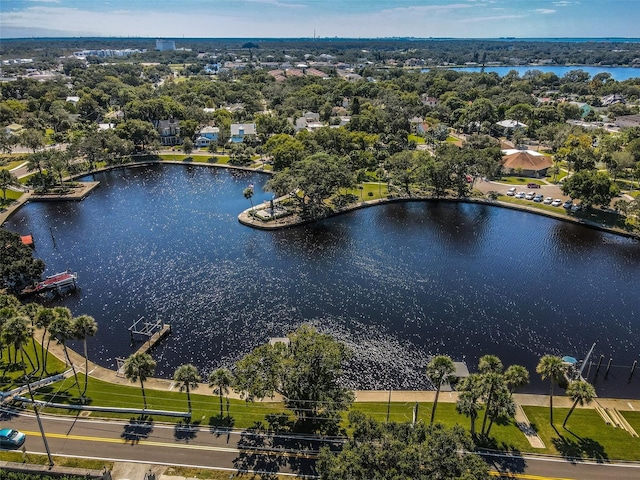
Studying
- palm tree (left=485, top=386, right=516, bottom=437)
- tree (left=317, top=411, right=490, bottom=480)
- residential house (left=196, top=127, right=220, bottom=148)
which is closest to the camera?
tree (left=317, top=411, right=490, bottom=480)

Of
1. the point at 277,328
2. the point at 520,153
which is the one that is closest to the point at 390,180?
the point at 520,153

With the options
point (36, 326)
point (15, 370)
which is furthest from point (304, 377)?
point (15, 370)

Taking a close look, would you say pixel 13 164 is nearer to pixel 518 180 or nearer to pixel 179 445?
pixel 179 445

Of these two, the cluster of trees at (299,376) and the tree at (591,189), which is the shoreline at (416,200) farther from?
the cluster of trees at (299,376)

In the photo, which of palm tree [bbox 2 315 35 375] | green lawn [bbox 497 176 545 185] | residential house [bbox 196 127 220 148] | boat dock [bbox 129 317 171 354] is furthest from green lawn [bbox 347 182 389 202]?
palm tree [bbox 2 315 35 375]

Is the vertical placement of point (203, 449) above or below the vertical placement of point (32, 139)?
below

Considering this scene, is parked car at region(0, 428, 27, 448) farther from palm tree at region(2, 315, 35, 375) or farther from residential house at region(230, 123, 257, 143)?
residential house at region(230, 123, 257, 143)
